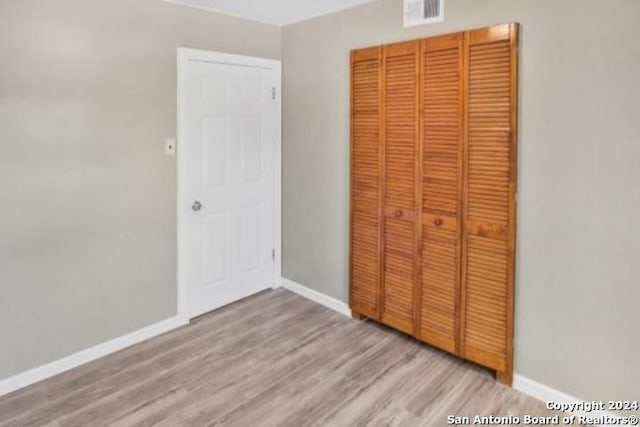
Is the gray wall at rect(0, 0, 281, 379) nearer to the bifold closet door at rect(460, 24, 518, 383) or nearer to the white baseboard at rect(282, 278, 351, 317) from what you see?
the white baseboard at rect(282, 278, 351, 317)

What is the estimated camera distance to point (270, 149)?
3.75 m

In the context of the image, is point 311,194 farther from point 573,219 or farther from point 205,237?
point 573,219

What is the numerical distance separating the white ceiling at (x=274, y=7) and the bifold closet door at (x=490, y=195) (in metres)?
1.11

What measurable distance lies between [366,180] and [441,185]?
61cm

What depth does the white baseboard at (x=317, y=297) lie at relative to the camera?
11.3 feet

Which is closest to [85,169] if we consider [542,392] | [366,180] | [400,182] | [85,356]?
[85,356]

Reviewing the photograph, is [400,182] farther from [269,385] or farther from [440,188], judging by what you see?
[269,385]

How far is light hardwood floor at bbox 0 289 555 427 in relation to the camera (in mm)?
2246

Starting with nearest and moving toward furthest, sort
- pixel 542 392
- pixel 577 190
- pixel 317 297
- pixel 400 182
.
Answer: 1. pixel 577 190
2. pixel 542 392
3. pixel 400 182
4. pixel 317 297

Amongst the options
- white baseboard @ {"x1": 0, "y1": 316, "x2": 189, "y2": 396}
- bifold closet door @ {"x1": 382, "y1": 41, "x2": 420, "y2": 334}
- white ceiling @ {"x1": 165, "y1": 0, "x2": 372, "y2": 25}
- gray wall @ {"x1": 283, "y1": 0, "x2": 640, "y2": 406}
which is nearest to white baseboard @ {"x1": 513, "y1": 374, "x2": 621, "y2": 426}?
gray wall @ {"x1": 283, "y1": 0, "x2": 640, "y2": 406}

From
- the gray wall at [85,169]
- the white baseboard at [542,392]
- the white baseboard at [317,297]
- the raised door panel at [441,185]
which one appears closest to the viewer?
the white baseboard at [542,392]

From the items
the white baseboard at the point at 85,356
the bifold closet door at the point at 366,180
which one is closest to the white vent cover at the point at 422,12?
the bifold closet door at the point at 366,180

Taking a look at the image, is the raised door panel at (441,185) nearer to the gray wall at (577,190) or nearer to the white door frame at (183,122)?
the gray wall at (577,190)

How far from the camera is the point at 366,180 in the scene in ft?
Result: 10.1
